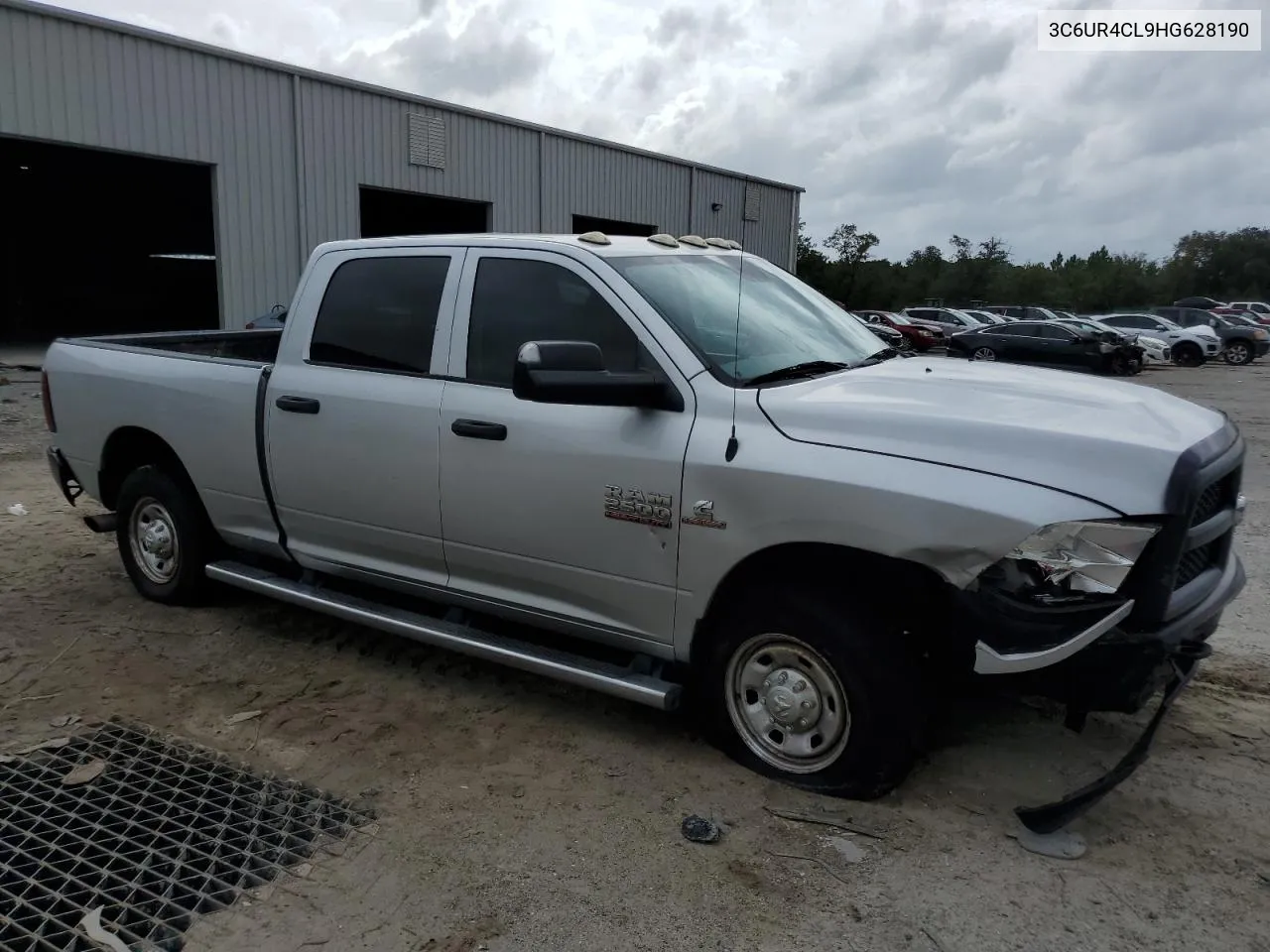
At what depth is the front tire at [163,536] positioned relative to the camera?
17.3 ft

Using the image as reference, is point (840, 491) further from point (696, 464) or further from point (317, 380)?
point (317, 380)

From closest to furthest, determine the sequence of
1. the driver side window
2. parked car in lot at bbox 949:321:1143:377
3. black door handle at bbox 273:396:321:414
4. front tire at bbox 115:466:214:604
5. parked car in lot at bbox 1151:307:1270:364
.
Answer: the driver side window
black door handle at bbox 273:396:321:414
front tire at bbox 115:466:214:604
parked car in lot at bbox 949:321:1143:377
parked car in lot at bbox 1151:307:1270:364

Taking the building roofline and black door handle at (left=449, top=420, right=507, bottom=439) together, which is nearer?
black door handle at (left=449, top=420, right=507, bottom=439)

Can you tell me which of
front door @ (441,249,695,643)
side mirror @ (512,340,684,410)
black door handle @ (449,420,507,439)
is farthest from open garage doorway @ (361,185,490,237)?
side mirror @ (512,340,684,410)

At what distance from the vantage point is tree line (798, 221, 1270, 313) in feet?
202

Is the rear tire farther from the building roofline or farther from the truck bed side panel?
the truck bed side panel

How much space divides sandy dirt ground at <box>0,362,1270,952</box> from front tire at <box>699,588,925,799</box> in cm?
13

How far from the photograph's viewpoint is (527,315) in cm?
402

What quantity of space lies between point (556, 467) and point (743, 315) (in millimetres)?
978

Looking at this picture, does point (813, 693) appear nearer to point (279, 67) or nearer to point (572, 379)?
point (572, 379)

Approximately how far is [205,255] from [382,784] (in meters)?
34.2

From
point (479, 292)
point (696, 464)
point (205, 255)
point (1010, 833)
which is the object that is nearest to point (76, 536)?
point (479, 292)

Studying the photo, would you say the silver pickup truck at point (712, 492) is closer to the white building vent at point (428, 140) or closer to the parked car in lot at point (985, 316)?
the white building vent at point (428, 140)

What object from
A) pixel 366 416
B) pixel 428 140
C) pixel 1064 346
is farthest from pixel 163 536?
pixel 1064 346
